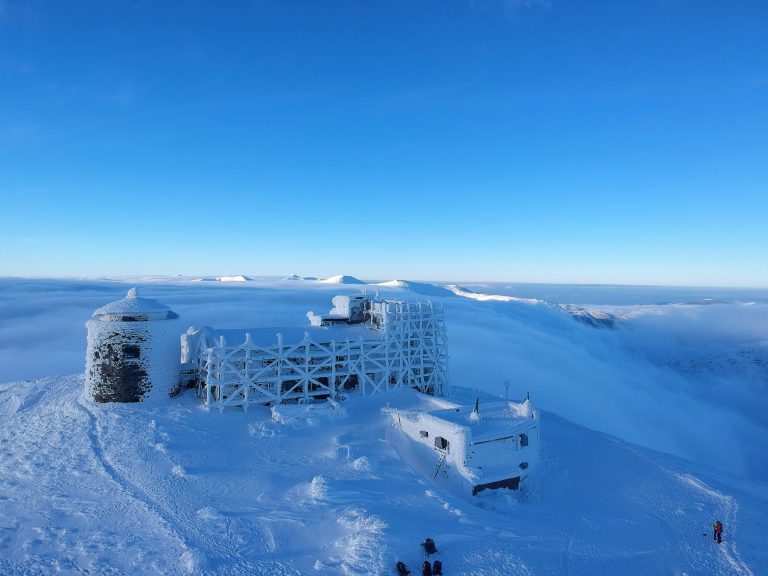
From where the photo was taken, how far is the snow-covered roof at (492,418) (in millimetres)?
21948

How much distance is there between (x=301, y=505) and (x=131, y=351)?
1632cm

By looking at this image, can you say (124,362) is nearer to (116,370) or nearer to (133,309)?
(116,370)

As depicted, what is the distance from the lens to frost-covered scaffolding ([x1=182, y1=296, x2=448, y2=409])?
2755 centimetres

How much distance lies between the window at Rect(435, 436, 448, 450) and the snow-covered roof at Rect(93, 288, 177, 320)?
18.0 meters

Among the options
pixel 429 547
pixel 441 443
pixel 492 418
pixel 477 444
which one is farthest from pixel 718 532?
pixel 429 547

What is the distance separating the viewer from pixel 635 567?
1510cm

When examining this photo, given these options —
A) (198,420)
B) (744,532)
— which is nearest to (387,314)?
(198,420)

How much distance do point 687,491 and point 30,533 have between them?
27.1 metres

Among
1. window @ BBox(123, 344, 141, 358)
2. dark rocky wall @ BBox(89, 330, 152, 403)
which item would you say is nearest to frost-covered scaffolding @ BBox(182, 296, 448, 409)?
window @ BBox(123, 344, 141, 358)

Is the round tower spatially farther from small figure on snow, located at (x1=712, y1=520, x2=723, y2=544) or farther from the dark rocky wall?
small figure on snow, located at (x1=712, y1=520, x2=723, y2=544)

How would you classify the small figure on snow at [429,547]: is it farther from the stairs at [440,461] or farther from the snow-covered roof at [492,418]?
the stairs at [440,461]

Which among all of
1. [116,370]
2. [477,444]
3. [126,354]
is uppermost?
[126,354]

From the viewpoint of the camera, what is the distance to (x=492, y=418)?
24250 mm

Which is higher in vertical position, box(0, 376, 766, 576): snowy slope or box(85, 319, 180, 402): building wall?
box(85, 319, 180, 402): building wall
